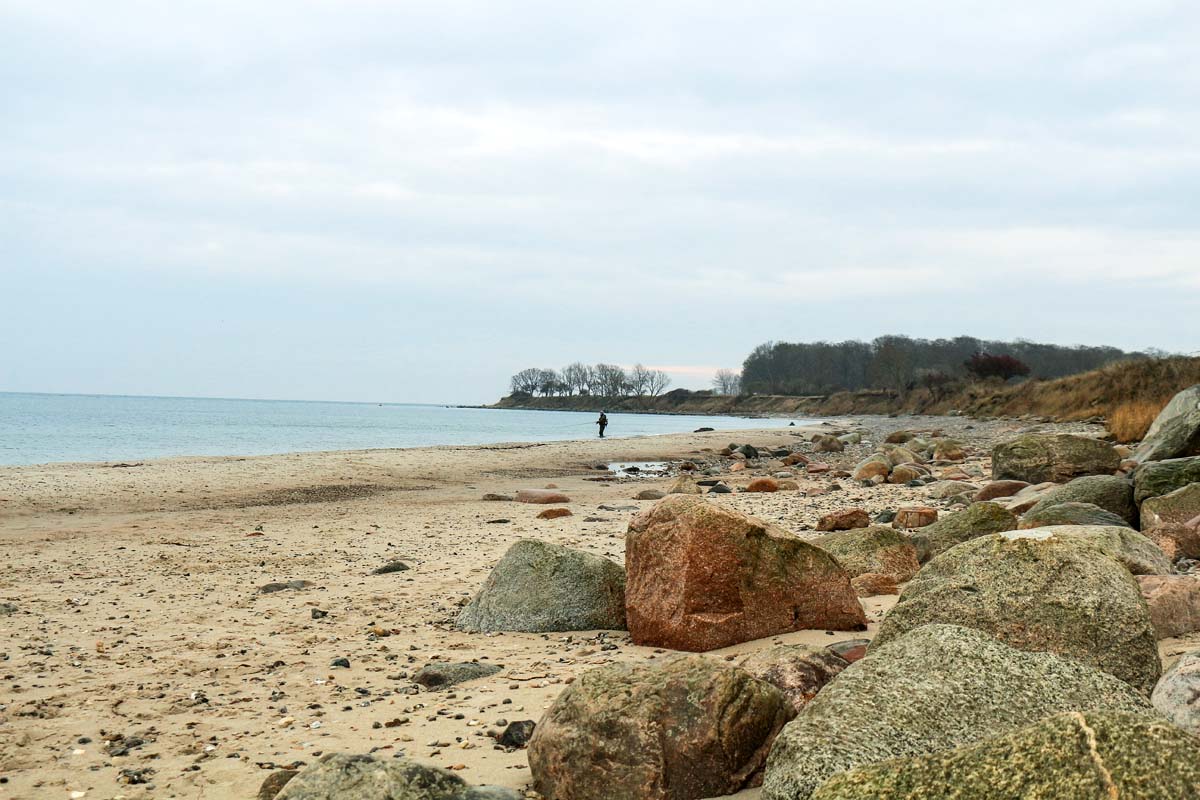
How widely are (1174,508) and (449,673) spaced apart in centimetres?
664

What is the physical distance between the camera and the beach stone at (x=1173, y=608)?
212 inches

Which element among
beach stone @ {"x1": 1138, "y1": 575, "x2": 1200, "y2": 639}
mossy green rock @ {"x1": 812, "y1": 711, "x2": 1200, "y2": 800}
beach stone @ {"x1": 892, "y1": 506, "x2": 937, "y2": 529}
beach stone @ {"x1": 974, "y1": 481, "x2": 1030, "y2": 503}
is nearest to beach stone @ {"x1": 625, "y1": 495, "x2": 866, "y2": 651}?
beach stone @ {"x1": 1138, "y1": 575, "x2": 1200, "y2": 639}

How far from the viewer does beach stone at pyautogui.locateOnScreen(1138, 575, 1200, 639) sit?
539cm

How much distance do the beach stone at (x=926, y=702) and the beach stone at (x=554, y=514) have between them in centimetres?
1079

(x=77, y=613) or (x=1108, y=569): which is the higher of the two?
(x=1108, y=569)

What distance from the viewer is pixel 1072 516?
8305mm

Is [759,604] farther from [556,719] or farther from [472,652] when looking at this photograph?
[556,719]

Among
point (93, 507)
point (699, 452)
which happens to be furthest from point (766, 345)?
point (93, 507)

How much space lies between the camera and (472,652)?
6.66 meters

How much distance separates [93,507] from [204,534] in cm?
544

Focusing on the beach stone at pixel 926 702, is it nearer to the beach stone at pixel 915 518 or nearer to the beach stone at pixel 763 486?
the beach stone at pixel 915 518

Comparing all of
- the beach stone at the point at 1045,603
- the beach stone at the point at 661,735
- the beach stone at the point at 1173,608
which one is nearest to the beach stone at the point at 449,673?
the beach stone at the point at 661,735

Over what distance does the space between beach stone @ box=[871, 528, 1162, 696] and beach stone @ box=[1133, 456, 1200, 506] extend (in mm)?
5076

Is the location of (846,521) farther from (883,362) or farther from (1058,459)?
(883,362)
